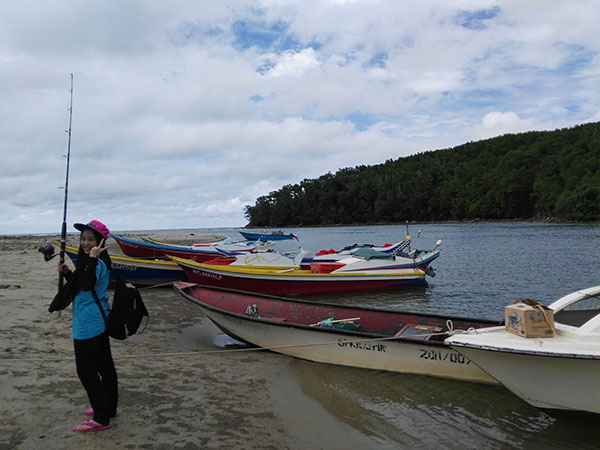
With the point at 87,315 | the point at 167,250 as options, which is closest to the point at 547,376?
the point at 87,315

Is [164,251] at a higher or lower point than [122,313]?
lower

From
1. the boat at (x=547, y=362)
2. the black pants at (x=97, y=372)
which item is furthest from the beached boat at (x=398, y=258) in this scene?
the black pants at (x=97, y=372)

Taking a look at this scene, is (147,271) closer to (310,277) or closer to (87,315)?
(310,277)

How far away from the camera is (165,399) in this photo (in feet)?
16.7

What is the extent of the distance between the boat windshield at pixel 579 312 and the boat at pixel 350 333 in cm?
131

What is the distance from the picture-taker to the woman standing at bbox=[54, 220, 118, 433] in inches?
146

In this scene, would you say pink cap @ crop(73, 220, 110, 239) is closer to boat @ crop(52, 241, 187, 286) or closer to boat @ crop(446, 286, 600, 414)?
boat @ crop(446, 286, 600, 414)

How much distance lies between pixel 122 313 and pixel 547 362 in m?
4.46

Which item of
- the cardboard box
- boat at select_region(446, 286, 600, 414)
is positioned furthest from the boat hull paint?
the cardboard box

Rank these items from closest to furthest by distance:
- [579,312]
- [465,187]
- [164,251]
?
[579,312]
[164,251]
[465,187]

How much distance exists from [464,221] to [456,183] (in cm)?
1376

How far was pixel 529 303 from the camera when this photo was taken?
200 inches

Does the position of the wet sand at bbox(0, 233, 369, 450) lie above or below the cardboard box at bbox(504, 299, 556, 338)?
below

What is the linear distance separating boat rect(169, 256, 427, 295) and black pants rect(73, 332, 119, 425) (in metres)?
10.4
